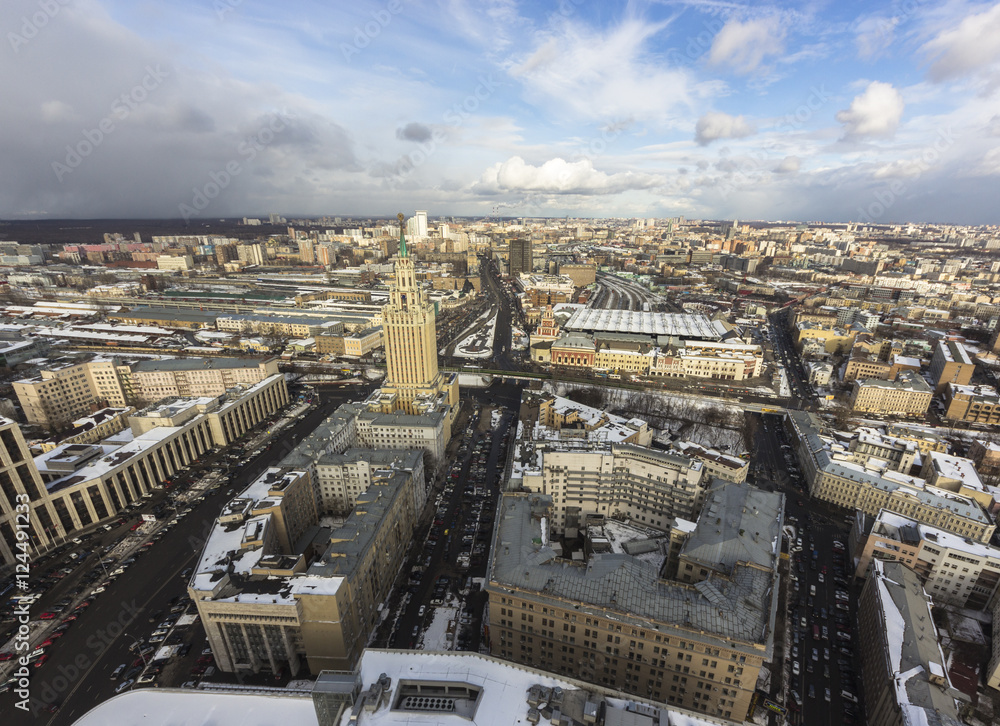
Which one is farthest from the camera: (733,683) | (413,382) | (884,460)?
(413,382)

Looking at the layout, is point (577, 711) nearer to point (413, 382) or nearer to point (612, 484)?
point (612, 484)

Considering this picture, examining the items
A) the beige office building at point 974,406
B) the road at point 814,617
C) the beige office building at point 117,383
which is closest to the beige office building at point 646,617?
the road at point 814,617

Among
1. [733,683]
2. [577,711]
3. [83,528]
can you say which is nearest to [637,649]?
[733,683]

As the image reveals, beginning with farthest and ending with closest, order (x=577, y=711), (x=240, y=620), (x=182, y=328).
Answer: (x=182, y=328), (x=240, y=620), (x=577, y=711)

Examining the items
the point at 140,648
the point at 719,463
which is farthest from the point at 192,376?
the point at 719,463

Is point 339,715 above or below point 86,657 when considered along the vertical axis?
above

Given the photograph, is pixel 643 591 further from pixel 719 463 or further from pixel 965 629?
pixel 965 629
